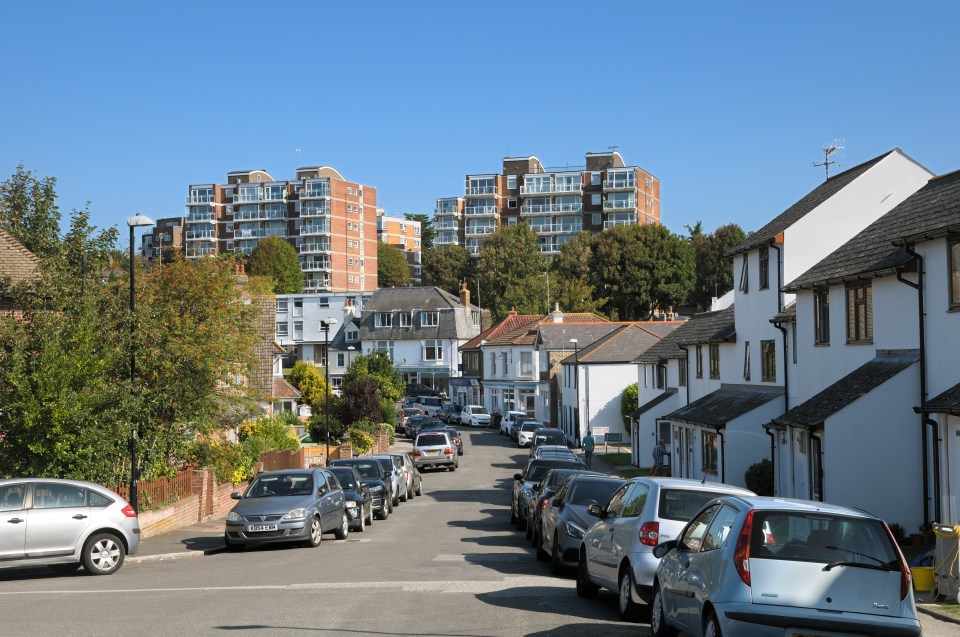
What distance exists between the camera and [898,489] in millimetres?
21953

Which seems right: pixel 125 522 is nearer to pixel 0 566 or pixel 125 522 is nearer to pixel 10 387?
pixel 0 566

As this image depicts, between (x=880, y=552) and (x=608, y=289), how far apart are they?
91.5 metres

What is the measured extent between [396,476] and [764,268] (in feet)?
43.5

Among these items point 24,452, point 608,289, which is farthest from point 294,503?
point 608,289

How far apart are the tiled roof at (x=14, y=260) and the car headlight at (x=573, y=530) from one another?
19.8 m

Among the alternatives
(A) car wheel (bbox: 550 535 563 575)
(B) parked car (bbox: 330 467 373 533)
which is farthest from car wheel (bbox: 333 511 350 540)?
(A) car wheel (bbox: 550 535 563 575)

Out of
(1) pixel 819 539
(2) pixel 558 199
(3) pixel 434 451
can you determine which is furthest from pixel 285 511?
(2) pixel 558 199

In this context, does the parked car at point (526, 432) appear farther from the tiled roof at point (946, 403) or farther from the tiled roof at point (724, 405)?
the tiled roof at point (946, 403)

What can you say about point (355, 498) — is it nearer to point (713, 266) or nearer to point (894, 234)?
point (894, 234)

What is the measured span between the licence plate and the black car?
7.23m

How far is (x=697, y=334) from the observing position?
43.0 meters

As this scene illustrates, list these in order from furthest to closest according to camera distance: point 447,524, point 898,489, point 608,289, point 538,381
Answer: point 608,289, point 538,381, point 447,524, point 898,489

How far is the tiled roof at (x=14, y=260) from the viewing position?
31.2 m

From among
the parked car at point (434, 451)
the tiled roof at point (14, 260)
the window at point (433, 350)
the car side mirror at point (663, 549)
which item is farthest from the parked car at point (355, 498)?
the window at point (433, 350)
